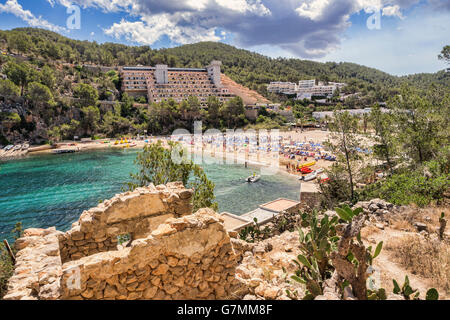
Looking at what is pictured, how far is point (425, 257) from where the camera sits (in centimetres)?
637

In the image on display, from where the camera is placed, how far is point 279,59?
195875 mm

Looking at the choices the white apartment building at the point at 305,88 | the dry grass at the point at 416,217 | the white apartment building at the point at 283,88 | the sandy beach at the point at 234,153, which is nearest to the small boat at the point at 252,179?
the sandy beach at the point at 234,153

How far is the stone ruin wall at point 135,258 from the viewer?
4652mm

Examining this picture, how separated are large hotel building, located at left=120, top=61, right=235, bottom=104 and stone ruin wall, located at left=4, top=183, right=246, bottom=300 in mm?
82988

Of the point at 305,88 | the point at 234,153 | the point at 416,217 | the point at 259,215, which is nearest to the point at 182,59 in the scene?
the point at 305,88

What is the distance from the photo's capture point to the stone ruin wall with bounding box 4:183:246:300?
Result: 15.3 feet

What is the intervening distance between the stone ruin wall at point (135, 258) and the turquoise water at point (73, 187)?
1431 cm

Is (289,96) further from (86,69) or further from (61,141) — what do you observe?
(61,141)

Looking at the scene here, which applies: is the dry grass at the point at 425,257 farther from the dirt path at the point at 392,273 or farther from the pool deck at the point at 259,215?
the pool deck at the point at 259,215

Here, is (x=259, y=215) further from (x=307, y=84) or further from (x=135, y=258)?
(x=307, y=84)

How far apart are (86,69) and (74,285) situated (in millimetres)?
104982

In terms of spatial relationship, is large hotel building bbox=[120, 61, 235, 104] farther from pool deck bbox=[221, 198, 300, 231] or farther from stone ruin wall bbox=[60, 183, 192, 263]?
stone ruin wall bbox=[60, 183, 192, 263]

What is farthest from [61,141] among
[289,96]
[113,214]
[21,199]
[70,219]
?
[289,96]
